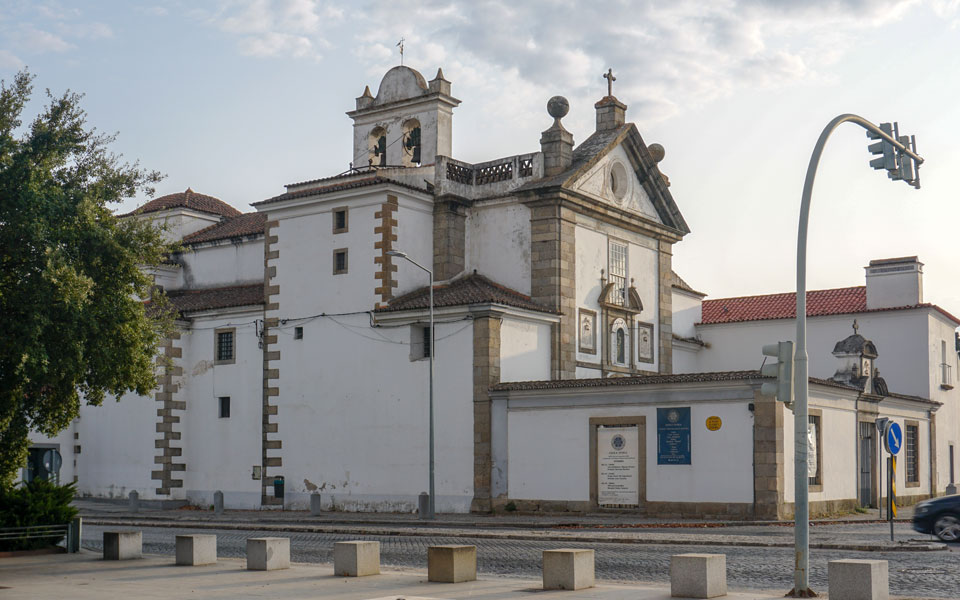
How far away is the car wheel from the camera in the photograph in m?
23.0

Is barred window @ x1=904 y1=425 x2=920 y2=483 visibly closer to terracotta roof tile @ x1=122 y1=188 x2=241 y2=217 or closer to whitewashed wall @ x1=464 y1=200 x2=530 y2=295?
whitewashed wall @ x1=464 y1=200 x2=530 y2=295

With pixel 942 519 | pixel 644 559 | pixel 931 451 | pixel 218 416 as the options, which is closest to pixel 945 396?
pixel 931 451

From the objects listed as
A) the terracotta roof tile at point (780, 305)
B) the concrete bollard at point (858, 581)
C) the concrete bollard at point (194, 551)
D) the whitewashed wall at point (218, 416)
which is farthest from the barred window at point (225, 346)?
the concrete bollard at point (858, 581)

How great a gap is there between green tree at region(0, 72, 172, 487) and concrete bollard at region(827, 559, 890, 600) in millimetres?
12418

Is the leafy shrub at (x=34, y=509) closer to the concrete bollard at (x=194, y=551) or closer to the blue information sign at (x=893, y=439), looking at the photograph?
the concrete bollard at (x=194, y=551)

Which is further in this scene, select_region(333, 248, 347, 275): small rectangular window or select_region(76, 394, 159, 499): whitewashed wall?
select_region(76, 394, 159, 499): whitewashed wall

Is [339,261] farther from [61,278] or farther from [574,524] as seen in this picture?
[61,278]

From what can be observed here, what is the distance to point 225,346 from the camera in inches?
1713

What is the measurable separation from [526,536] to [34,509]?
33.5 ft

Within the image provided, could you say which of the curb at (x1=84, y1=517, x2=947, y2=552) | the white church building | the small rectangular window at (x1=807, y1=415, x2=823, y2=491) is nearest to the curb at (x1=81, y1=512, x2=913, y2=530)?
the white church building

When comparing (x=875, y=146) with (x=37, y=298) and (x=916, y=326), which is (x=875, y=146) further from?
(x=916, y=326)

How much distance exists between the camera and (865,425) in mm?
37906

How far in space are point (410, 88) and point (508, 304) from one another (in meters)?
13.6

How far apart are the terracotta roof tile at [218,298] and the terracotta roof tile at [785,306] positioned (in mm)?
22131
